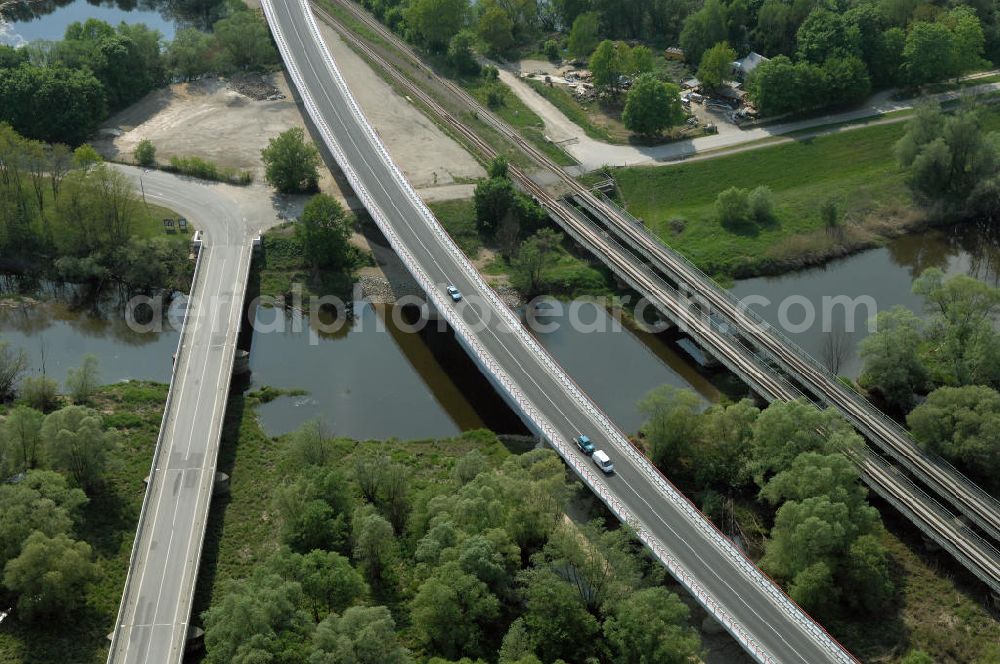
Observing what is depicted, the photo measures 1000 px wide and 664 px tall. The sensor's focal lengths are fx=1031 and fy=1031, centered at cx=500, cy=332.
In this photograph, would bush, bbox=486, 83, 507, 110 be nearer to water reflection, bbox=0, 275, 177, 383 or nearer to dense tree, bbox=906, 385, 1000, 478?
water reflection, bbox=0, 275, 177, 383

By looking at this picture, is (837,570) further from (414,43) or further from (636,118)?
(414,43)

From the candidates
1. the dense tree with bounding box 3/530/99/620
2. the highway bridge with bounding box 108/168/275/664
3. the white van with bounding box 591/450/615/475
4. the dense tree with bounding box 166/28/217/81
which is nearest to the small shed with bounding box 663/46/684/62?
the dense tree with bounding box 166/28/217/81

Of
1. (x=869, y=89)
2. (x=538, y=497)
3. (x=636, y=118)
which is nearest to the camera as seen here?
(x=538, y=497)

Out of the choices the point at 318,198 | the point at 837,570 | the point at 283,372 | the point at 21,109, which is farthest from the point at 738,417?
the point at 21,109

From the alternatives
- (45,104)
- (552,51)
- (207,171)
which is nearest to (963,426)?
(207,171)

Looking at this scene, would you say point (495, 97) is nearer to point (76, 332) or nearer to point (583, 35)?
point (583, 35)

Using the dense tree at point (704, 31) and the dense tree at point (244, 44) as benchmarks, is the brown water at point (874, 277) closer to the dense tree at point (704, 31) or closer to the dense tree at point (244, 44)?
the dense tree at point (704, 31)
